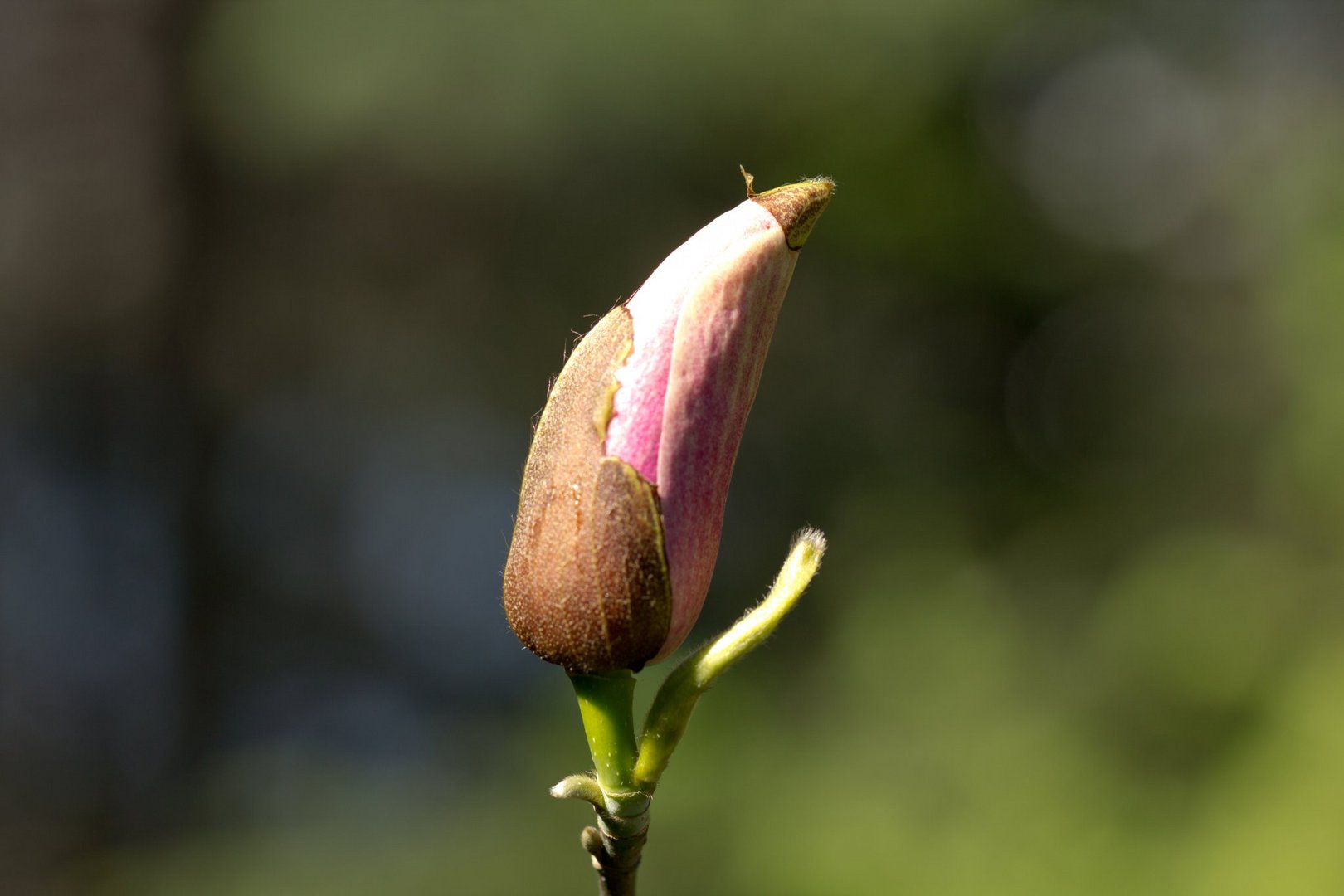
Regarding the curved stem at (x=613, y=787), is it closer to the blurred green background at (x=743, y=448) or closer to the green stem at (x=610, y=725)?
the green stem at (x=610, y=725)

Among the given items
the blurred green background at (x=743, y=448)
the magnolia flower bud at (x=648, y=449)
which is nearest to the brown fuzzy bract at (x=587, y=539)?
the magnolia flower bud at (x=648, y=449)

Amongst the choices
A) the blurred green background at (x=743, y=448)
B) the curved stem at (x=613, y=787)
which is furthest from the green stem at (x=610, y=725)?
the blurred green background at (x=743, y=448)

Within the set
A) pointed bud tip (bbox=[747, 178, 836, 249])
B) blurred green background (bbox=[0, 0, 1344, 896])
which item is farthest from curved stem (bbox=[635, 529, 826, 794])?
blurred green background (bbox=[0, 0, 1344, 896])

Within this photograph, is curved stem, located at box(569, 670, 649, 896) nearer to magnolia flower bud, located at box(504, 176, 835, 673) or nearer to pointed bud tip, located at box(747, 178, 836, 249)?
magnolia flower bud, located at box(504, 176, 835, 673)

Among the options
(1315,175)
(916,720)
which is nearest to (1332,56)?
(1315,175)

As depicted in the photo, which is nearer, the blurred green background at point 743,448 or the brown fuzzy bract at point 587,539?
the brown fuzzy bract at point 587,539

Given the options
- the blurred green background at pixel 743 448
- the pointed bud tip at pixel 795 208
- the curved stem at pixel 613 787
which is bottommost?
the curved stem at pixel 613 787

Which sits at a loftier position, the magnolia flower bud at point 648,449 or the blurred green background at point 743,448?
the blurred green background at point 743,448

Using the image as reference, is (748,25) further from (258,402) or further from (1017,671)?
(258,402)
